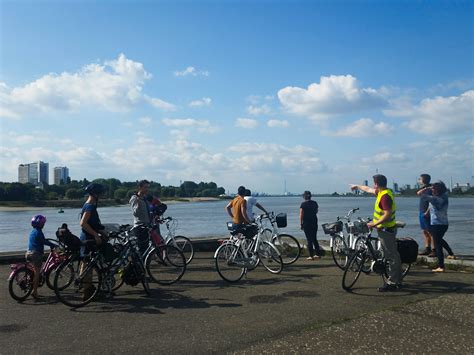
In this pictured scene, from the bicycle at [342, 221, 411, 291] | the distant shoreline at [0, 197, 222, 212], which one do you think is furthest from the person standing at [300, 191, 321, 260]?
the distant shoreline at [0, 197, 222, 212]

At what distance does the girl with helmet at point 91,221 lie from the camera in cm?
620

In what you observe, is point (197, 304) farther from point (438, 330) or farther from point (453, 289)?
point (453, 289)

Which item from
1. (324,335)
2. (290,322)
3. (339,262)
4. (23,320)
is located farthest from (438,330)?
(23,320)

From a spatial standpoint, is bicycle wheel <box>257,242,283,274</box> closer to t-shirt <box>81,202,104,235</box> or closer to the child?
t-shirt <box>81,202,104,235</box>

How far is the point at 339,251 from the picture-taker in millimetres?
8938

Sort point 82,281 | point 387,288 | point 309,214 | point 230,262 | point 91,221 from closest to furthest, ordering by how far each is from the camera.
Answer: point 82,281 < point 91,221 < point 387,288 < point 230,262 < point 309,214

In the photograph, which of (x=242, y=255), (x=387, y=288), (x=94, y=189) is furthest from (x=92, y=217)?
(x=387, y=288)

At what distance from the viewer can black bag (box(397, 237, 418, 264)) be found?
287 inches

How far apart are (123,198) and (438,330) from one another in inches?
4686

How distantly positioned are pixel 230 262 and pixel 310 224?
330cm

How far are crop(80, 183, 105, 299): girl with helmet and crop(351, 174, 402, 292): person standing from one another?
4.33m

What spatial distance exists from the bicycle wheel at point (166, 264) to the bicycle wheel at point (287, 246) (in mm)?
2732

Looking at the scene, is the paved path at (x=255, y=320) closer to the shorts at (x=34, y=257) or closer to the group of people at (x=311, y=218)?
the shorts at (x=34, y=257)

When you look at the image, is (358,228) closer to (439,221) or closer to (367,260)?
(367,260)
